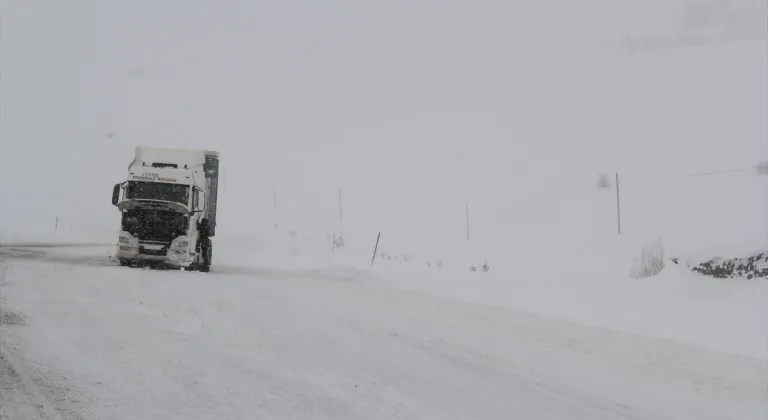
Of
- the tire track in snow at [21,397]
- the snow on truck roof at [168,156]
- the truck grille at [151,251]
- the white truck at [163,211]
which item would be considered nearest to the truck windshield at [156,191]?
the white truck at [163,211]

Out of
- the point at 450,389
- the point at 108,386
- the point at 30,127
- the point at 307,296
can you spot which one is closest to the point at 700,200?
the point at 307,296

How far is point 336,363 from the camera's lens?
18.7ft

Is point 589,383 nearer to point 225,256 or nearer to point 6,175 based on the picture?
point 225,256

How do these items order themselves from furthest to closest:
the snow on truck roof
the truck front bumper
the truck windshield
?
the snow on truck roof → the truck windshield → the truck front bumper

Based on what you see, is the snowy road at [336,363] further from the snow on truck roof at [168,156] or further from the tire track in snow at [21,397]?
the snow on truck roof at [168,156]

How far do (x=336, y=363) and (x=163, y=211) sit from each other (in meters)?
9.67

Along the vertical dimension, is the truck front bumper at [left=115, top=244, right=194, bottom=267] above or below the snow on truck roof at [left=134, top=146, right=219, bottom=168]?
below

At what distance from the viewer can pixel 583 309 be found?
9602 mm

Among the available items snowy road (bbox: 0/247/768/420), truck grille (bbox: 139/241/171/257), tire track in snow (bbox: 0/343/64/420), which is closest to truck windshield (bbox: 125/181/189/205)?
truck grille (bbox: 139/241/171/257)

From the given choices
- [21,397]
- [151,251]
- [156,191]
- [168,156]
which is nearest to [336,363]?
[21,397]

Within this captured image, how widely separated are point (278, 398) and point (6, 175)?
45.6 meters

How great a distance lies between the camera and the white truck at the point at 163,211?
13633mm

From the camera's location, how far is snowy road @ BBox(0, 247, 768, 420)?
4.48m

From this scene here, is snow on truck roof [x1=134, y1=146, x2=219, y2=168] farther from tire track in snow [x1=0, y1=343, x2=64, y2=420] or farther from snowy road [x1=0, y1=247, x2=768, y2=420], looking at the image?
tire track in snow [x1=0, y1=343, x2=64, y2=420]
